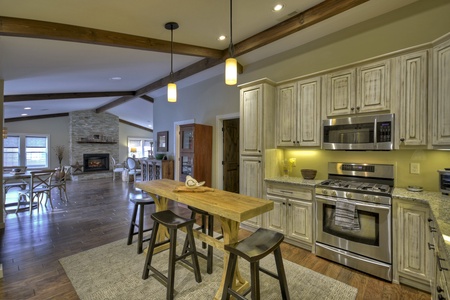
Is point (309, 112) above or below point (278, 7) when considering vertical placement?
below

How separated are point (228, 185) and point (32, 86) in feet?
16.4

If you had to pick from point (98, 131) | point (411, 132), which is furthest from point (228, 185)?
point (98, 131)

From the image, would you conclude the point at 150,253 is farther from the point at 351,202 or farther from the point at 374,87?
the point at 374,87

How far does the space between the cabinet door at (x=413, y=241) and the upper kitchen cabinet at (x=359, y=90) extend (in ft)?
3.78

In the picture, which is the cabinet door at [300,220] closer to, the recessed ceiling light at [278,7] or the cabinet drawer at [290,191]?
the cabinet drawer at [290,191]

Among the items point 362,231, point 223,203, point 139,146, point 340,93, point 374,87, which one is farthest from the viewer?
point 139,146

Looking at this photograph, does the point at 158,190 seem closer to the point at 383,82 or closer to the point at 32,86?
the point at 383,82

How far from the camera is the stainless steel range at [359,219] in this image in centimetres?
229

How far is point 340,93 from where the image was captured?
2.83m

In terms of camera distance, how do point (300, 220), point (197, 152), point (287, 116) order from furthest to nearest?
point (197, 152) → point (287, 116) → point (300, 220)

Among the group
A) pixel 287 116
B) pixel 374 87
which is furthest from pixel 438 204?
pixel 287 116

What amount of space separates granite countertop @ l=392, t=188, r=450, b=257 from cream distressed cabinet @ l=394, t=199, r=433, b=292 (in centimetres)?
6

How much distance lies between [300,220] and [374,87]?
1.95m

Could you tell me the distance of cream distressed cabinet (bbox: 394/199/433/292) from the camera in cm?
207
